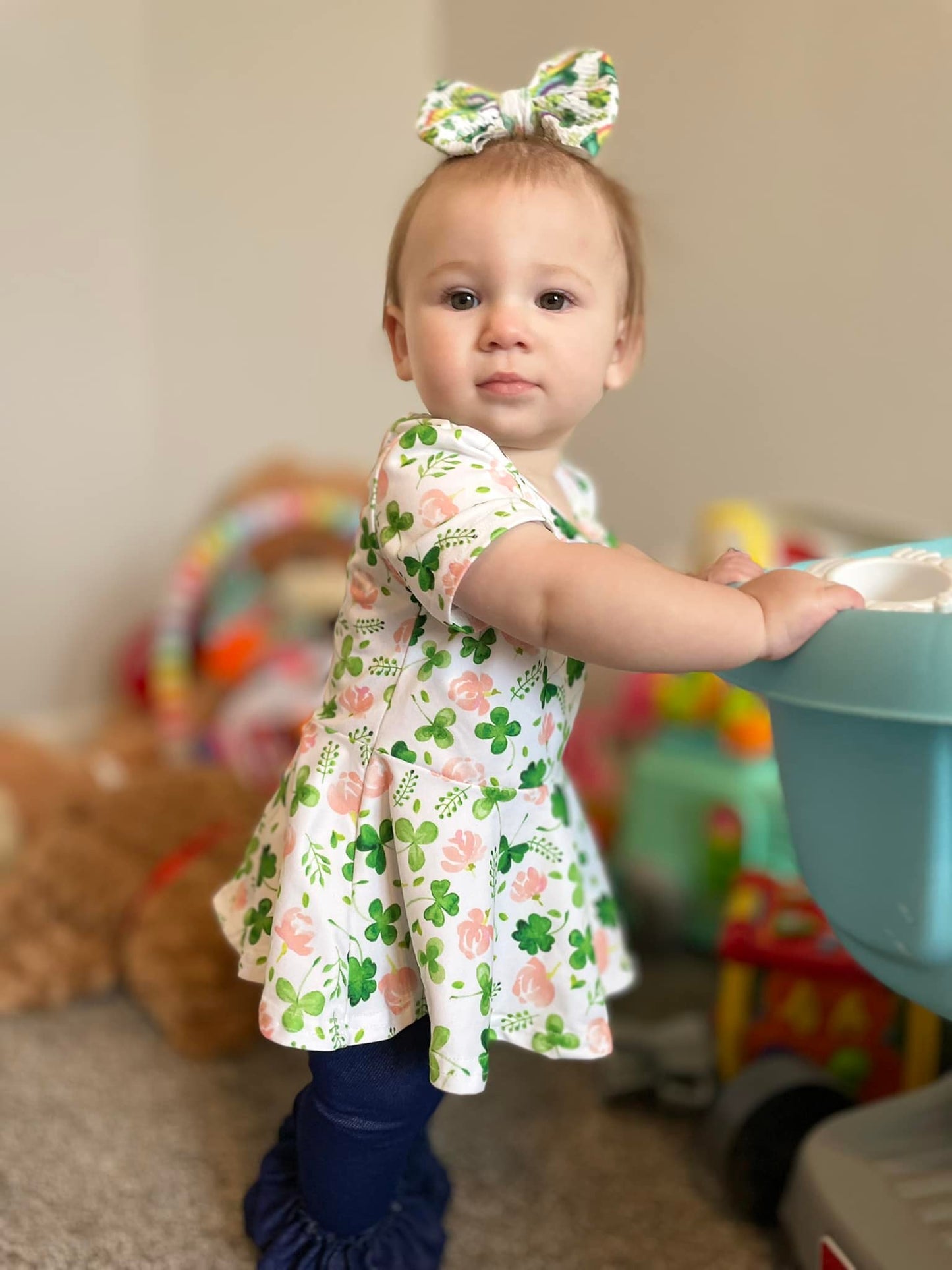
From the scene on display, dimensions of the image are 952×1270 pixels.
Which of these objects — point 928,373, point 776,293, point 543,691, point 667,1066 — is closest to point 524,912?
point 543,691

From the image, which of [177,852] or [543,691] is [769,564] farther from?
[177,852]

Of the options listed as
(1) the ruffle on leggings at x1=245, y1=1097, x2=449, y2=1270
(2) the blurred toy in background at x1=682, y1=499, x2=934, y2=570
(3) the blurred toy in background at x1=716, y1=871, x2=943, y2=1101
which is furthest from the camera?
(2) the blurred toy in background at x1=682, y1=499, x2=934, y2=570

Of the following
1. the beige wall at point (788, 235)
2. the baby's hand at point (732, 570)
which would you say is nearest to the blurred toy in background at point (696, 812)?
the beige wall at point (788, 235)

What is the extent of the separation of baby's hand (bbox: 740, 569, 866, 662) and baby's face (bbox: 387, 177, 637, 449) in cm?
18

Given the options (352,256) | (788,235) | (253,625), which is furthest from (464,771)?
(352,256)

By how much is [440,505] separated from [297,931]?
0.26m

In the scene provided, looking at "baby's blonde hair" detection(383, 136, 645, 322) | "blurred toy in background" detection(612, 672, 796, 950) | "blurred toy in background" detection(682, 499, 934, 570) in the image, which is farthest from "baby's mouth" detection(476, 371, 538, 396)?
"blurred toy in background" detection(612, 672, 796, 950)

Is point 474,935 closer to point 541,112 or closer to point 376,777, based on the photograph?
point 376,777

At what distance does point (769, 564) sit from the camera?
118 centimetres

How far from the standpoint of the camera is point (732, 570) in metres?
0.69

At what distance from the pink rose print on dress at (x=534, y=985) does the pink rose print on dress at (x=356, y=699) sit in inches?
7.5

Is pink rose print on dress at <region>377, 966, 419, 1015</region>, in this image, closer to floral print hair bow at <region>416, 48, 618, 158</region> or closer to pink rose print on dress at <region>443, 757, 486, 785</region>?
pink rose print on dress at <region>443, 757, 486, 785</region>

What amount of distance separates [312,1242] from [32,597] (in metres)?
1.34

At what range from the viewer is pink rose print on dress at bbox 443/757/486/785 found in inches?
27.2
